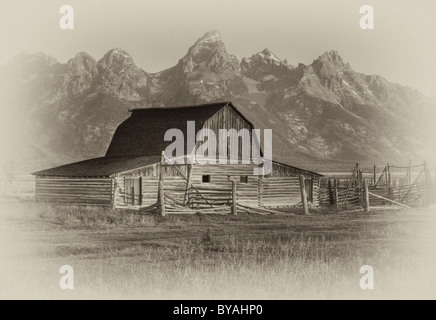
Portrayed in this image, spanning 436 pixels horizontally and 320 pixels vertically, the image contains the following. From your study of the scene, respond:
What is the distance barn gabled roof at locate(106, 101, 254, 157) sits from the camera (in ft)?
122

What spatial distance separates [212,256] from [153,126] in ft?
81.5

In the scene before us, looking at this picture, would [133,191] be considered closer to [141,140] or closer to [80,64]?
[141,140]

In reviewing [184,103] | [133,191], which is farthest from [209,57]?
[133,191]

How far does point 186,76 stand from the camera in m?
184

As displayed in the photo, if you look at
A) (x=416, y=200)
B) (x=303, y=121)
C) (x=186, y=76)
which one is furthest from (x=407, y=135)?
(x=416, y=200)

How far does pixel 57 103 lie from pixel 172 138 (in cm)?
14581

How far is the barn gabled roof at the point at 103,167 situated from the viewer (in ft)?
108

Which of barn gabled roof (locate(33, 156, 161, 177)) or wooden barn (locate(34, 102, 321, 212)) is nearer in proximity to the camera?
wooden barn (locate(34, 102, 321, 212))

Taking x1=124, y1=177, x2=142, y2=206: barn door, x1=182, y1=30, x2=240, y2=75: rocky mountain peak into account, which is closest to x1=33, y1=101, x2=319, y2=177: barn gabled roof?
x1=124, y1=177, x2=142, y2=206: barn door

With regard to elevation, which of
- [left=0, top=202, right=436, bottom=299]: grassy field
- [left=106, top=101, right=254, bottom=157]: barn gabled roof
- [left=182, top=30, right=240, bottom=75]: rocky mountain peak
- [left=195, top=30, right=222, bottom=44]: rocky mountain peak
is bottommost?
[left=0, top=202, right=436, bottom=299]: grassy field

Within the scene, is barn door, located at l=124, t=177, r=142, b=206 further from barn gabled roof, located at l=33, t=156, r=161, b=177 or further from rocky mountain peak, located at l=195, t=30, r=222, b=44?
rocky mountain peak, located at l=195, t=30, r=222, b=44

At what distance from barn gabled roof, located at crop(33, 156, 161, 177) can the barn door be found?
79 cm

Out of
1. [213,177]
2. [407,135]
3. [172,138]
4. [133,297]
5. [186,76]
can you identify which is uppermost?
[186,76]

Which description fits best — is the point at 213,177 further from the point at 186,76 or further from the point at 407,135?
the point at 407,135
